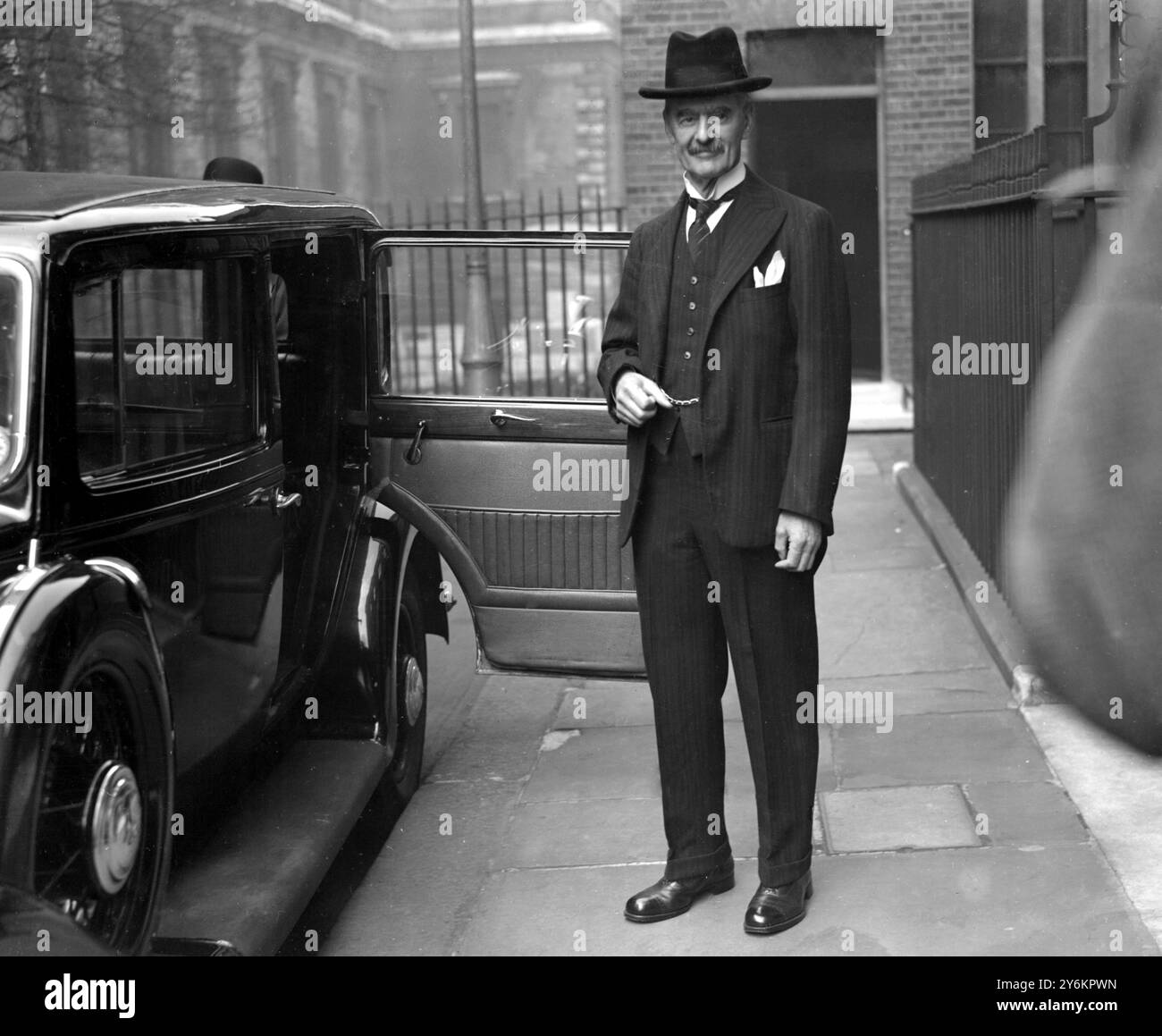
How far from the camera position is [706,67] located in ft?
12.4

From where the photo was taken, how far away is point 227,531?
4.16m

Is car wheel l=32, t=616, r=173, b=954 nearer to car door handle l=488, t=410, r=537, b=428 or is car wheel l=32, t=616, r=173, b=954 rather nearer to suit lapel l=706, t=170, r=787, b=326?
suit lapel l=706, t=170, r=787, b=326

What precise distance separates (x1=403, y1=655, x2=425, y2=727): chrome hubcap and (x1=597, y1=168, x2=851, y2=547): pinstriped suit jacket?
1769 mm

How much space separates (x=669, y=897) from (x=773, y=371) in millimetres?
1376

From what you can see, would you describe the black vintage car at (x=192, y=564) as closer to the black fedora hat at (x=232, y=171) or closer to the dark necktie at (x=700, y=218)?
the dark necktie at (x=700, y=218)

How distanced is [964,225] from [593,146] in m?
11.4

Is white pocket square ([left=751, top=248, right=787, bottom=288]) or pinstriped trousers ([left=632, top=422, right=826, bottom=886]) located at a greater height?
white pocket square ([left=751, top=248, right=787, bottom=288])

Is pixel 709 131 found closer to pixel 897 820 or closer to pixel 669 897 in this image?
pixel 669 897

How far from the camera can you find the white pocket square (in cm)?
380

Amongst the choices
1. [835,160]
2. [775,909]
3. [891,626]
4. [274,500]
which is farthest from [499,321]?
[775,909]

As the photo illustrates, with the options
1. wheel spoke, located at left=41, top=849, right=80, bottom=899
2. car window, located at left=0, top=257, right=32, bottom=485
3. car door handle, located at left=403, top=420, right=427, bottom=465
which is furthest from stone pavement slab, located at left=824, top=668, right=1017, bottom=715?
car window, located at left=0, top=257, right=32, bottom=485

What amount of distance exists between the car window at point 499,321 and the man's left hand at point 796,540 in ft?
4.52

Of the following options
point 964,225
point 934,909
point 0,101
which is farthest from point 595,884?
point 0,101

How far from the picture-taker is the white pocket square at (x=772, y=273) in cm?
380
